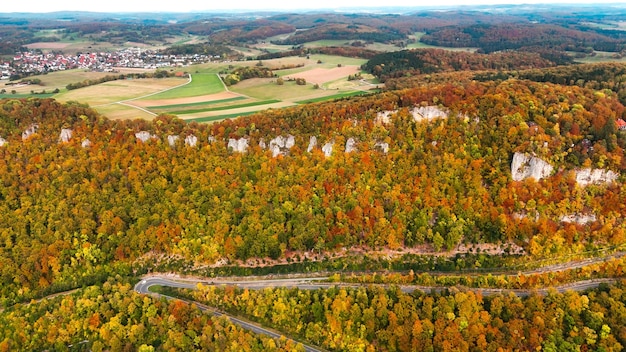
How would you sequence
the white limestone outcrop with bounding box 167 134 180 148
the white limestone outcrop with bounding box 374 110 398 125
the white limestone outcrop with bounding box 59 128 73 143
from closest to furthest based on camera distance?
the white limestone outcrop with bounding box 374 110 398 125 → the white limestone outcrop with bounding box 167 134 180 148 → the white limestone outcrop with bounding box 59 128 73 143

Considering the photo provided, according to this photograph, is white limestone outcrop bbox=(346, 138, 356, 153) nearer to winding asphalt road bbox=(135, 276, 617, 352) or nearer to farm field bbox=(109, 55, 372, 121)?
winding asphalt road bbox=(135, 276, 617, 352)

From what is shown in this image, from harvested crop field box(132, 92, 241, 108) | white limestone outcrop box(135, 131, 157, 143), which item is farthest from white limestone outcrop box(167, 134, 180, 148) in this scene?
harvested crop field box(132, 92, 241, 108)

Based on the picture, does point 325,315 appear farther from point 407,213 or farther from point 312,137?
point 312,137

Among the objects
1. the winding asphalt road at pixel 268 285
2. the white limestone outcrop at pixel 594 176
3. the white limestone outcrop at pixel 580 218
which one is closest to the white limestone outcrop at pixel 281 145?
the winding asphalt road at pixel 268 285

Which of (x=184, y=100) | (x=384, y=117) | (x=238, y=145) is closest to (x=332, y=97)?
(x=184, y=100)

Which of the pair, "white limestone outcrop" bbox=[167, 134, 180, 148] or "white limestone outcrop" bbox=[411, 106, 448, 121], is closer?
"white limestone outcrop" bbox=[411, 106, 448, 121]
